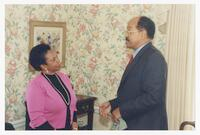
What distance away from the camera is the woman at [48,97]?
1719mm

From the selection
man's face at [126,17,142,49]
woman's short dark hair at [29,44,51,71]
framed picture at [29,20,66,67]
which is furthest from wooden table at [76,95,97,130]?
man's face at [126,17,142,49]

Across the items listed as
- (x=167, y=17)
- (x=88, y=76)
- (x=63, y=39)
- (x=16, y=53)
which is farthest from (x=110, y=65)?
(x=16, y=53)

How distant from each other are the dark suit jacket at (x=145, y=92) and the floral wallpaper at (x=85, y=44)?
21.9 inches

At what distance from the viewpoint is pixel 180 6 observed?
200cm

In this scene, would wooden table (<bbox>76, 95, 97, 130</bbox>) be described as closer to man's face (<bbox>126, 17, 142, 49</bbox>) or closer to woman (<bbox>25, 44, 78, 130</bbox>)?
woman (<bbox>25, 44, 78, 130</bbox>)

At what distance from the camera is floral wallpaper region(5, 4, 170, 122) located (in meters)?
1.98

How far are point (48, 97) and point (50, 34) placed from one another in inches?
22.7

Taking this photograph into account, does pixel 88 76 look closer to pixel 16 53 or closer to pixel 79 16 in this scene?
pixel 79 16

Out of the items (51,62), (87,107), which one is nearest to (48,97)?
(51,62)

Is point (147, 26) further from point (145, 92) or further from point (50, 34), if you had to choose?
point (50, 34)

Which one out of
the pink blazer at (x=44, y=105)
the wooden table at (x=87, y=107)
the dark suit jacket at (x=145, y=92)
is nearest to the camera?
the dark suit jacket at (x=145, y=92)

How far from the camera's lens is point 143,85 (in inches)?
63.4

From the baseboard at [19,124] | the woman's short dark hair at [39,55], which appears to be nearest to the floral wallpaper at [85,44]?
the baseboard at [19,124]

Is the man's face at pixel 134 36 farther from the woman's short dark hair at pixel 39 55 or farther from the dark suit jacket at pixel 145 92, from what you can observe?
the woman's short dark hair at pixel 39 55
